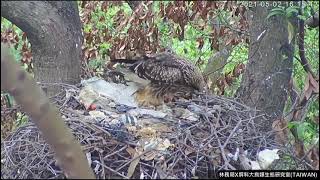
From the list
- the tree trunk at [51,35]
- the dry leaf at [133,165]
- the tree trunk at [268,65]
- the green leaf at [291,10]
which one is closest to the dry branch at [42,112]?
the dry leaf at [133,165]

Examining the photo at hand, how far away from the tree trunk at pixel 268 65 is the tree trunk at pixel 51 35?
114 cm

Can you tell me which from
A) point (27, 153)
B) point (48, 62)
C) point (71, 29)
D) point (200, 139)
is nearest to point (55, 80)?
point (48, 62)

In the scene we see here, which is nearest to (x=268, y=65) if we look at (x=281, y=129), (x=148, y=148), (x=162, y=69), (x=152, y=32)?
(x=162, y=69)

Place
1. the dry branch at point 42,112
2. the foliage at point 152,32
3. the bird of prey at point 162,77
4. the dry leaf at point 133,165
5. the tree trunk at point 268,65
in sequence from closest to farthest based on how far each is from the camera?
the dry branch at point 42,112 < the dry leaf at point 133,165 < the tree trunk at point 268,65 < the bird of prey at point 162,77 < the foliage at point 152,32

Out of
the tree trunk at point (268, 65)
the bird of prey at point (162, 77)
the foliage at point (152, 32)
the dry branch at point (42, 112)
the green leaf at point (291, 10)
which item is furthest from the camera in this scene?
the foliage at point (152, 32)

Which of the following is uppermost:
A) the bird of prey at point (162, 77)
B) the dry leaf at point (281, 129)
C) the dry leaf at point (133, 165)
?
the bird of prey at point (162, 77)

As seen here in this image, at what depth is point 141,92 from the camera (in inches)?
145

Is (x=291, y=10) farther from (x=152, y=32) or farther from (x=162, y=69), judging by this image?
(x=152, y=32)

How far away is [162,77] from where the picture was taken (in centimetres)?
364

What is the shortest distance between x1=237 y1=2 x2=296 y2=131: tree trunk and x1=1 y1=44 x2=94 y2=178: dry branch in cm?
171

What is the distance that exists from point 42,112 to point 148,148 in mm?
1077

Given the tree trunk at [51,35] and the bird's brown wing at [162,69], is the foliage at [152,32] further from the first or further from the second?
the bird's brown wing at [162,69]

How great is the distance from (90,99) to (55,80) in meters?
0.37

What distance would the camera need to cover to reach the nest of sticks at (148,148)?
275cm
